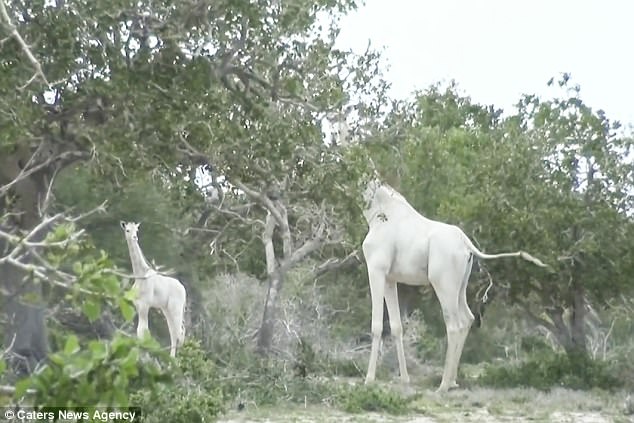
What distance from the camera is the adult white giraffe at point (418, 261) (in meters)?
14.5

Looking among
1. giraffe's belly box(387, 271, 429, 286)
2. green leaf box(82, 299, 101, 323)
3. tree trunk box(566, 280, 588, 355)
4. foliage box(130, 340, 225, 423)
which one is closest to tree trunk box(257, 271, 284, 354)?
giraffe's belly box(387, 271, 429, 286)

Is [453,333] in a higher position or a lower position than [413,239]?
lower

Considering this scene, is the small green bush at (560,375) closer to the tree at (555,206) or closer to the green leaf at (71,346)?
the tree at (555,206)

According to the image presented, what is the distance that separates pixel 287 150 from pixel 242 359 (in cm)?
396

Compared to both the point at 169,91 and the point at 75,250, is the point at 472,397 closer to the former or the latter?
the point at 169,91

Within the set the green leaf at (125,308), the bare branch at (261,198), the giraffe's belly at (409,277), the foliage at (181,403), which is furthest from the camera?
the giraffe's belly at (409,277)

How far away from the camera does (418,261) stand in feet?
48.1

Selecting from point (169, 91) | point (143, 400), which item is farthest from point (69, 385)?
point (169, 91)

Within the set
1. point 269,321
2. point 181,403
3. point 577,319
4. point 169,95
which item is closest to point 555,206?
point 577,319

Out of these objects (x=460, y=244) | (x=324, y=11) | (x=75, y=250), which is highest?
(x=324, y=11)

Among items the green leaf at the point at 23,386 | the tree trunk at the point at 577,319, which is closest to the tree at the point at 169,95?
the tree trunk at the point at 577,319

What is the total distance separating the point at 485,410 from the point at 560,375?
3.98 meters

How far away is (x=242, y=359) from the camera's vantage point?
1406 centimetres

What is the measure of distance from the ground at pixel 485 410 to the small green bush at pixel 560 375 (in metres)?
1.30
